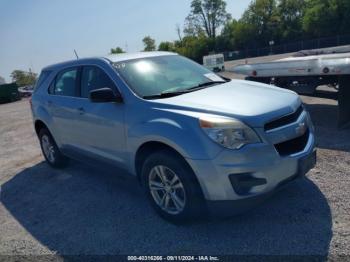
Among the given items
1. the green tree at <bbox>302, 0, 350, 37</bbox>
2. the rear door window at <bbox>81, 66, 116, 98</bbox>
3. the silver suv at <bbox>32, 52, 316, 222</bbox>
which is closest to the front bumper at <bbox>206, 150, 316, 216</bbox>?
the silver suv at <bbox>32, 52, 316, 222</bbox>

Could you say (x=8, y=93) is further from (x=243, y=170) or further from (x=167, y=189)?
(x=243, y=170)

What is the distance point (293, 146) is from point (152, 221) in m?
1.72

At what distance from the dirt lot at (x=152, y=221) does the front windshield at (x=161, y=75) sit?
116cm

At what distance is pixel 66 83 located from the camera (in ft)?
18.0

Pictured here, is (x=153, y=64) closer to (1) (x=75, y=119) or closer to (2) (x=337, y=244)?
(1) (x=75, y=119)

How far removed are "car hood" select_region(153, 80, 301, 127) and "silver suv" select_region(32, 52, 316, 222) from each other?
11mm

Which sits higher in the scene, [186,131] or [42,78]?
[42,78]

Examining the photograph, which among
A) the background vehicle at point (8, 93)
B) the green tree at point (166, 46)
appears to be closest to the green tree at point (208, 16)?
the green tree at point (166, 46)

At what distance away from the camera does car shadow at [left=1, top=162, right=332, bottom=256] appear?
11.2 ft

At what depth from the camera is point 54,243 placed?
3918mm

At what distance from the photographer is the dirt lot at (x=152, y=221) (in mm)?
3432

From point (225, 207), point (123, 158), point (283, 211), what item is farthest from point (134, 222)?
point (283, 211)

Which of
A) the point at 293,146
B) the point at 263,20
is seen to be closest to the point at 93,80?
the point at 293,146

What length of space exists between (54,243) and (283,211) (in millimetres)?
2471
